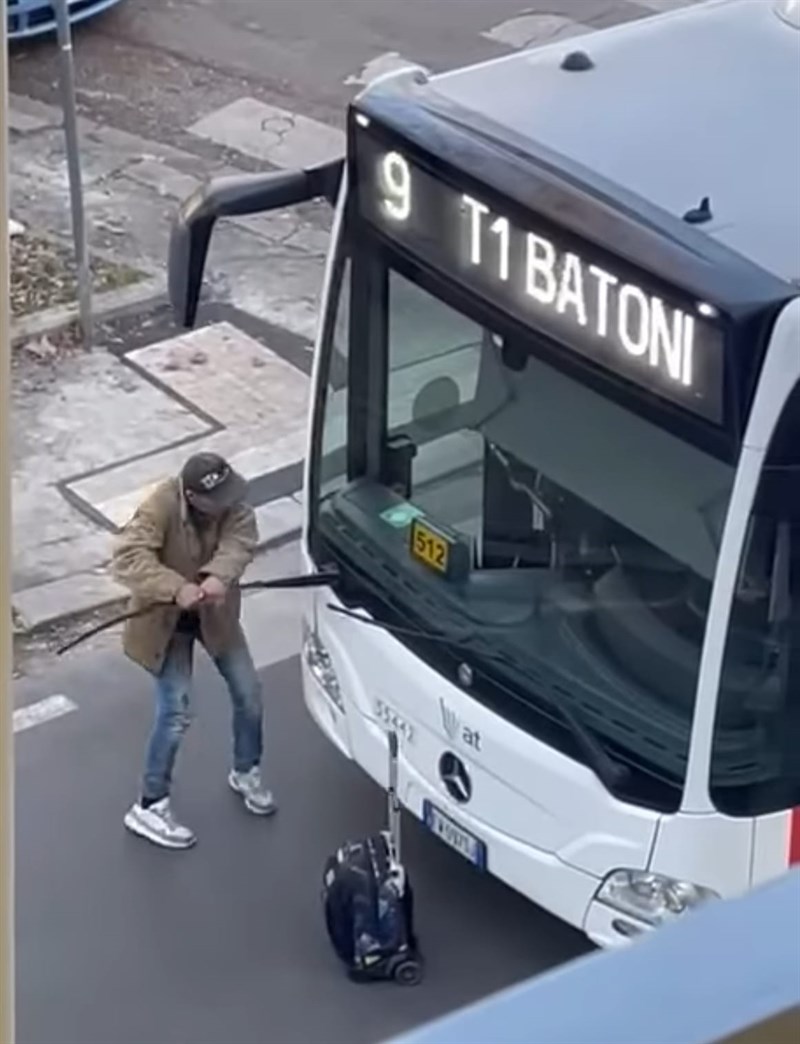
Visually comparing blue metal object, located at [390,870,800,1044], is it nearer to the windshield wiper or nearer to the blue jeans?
the windshield wiper

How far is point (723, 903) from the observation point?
90 cm

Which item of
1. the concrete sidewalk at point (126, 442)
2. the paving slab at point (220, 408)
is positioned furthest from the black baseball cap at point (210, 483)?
the paving slab at point (220, 408)

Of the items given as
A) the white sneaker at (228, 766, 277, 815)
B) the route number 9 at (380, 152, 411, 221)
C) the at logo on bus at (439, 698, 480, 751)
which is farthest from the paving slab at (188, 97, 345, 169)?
the at logo on bus at (439, 698, 480, 751)

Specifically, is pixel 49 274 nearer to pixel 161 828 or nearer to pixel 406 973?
pixel 161 828

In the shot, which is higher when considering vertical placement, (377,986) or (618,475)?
(618,475)

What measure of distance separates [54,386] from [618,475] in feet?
18.1

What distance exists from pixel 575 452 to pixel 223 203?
133 cm

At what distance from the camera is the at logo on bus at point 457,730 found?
594 cm

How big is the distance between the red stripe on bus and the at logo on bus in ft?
2.90

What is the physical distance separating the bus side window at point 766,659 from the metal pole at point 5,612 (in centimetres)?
401

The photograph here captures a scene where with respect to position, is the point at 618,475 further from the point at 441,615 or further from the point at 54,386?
the point at 54,386

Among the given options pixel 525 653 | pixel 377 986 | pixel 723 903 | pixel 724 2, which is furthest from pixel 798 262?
pixel 723 903

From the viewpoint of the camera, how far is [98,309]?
11.3m

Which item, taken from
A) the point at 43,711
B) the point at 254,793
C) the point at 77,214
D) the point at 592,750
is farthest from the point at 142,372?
the point at 592,750
